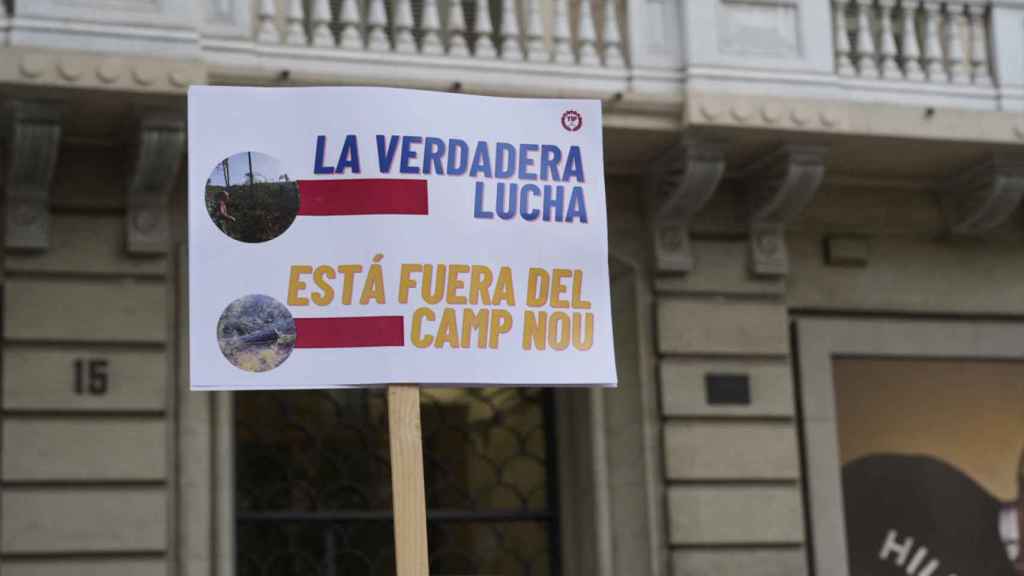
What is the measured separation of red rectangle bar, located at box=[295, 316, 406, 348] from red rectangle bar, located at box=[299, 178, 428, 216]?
44 cm

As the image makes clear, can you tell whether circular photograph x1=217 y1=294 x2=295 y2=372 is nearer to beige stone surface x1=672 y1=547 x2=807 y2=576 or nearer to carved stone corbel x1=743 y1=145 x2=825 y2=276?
beige stone surface x1=672 y1=547 x2=807 y2=576

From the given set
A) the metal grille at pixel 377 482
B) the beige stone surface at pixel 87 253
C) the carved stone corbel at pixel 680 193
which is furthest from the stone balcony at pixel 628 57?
the metal grille at pixel 377 482

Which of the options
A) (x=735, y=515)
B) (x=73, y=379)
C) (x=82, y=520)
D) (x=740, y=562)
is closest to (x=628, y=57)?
(x=735, y=515)

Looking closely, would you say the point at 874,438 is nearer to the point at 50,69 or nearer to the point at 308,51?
the point at 308,51

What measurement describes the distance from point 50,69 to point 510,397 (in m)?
4.26

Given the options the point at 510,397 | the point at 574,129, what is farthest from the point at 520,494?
the point at 574,129

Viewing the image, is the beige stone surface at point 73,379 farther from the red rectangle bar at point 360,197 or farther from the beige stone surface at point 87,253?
the red rectangle bar at point 360,197

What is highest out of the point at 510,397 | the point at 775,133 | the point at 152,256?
the point at 775,133

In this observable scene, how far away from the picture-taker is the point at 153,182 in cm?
1134

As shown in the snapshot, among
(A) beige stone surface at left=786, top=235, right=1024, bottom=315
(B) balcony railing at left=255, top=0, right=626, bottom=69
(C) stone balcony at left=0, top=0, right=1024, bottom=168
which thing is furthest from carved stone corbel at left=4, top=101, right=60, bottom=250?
(A) beige stone surface at left=786, top=235, right=1024, bottom=315

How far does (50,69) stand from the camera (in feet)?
34.5

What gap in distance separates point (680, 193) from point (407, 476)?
19.0 ft

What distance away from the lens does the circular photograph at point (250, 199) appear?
22.5 feet

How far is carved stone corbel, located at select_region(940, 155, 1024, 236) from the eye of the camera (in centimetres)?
1276
